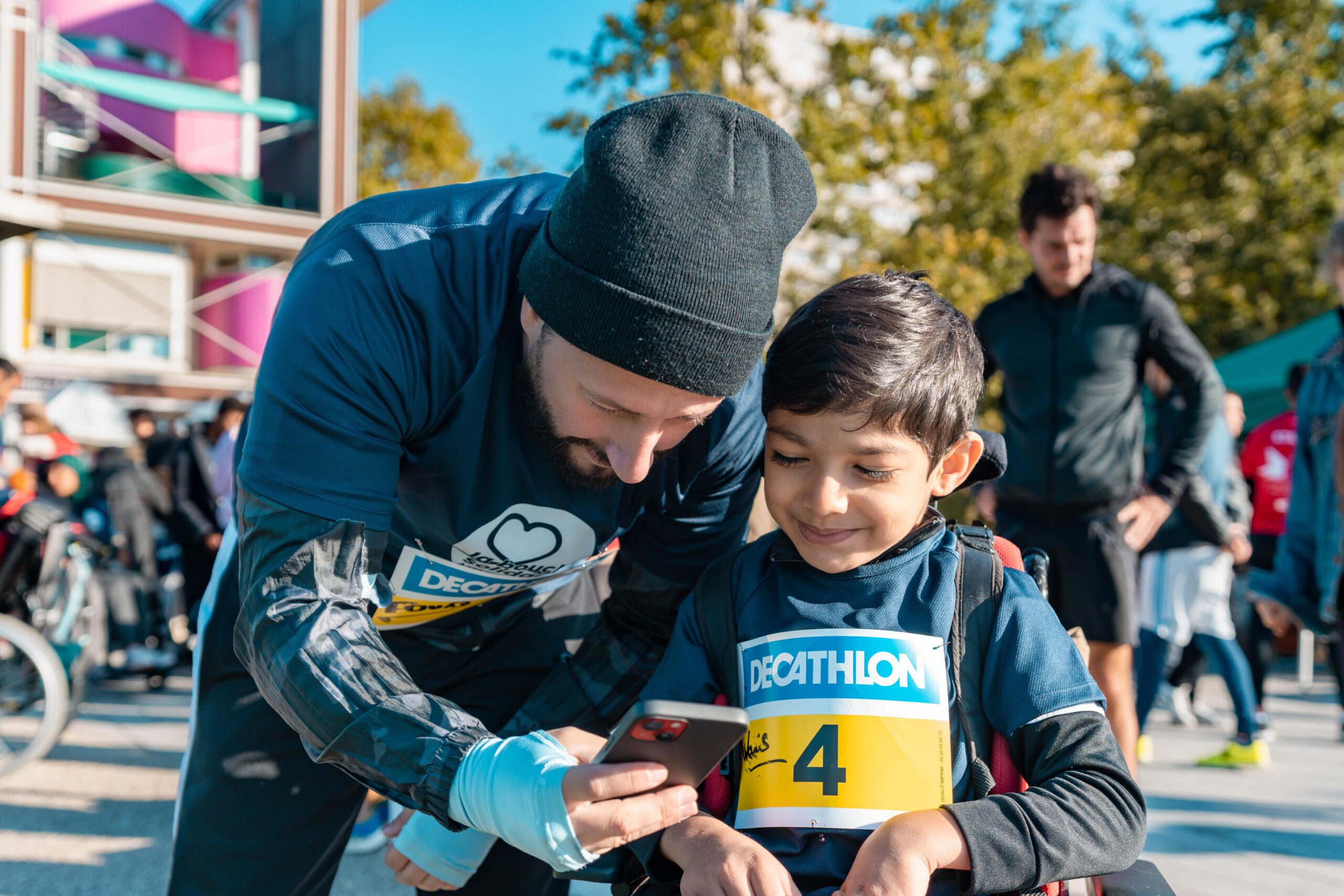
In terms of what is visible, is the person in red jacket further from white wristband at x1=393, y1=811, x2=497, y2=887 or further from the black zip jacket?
white wristband at x1=393, y1=811, x2=497, y2=887

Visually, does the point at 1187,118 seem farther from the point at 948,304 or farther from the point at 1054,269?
the point at 948,304

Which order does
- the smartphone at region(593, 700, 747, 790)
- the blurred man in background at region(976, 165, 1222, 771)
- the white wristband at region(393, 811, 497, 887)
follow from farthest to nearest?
the blurred man in background at region(976, 165, 1222, 771) → the white wristband at region(393, 811, 497, 887) → the smartphone at region(593, 700, 747, 790)

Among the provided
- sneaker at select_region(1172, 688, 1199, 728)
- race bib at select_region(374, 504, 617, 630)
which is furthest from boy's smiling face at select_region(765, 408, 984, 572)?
sneaker at select_region(1172, 688, 1199, 728)

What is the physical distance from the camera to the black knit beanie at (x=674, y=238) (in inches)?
50.9

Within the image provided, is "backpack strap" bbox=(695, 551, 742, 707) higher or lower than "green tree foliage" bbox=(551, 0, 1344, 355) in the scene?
lower

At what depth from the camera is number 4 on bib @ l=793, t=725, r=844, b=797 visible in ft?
4.78

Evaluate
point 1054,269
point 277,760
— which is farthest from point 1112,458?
point 277,760

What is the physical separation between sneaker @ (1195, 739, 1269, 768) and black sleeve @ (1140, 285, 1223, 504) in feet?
6.46

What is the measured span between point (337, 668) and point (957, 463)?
0.94m

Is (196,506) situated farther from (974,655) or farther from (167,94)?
(167,94)

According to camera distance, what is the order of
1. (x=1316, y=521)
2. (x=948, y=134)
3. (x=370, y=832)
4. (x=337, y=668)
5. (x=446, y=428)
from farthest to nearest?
(x=948, y=134), (x=370, y=832), (x=1316, y=521), (x=446, y=428), (x=337, y=668)

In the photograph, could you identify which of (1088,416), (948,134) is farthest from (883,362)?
(948,134)

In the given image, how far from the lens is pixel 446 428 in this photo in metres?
1.57

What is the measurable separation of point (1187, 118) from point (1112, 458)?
43.9 feet
